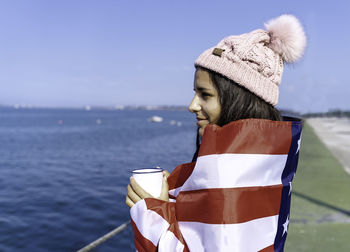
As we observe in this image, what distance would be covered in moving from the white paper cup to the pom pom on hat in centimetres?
97

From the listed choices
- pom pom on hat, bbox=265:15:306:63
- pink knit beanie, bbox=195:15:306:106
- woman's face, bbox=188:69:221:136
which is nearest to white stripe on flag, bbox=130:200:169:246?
woman's face, bbox=188:69:221:136

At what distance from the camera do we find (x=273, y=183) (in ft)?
4.68

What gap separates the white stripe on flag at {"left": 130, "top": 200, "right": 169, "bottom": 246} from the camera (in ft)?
4.80

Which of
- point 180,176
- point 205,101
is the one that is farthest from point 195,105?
point 180,176

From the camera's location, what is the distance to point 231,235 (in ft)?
4.19

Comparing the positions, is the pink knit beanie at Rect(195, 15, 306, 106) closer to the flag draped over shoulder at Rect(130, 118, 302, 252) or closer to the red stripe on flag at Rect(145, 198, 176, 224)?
the flag draped over shoulder at Rect(130, 118, 302, 252)

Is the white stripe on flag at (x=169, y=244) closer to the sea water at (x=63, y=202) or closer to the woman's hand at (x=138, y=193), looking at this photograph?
the woman's hand at (x=138, y=193)

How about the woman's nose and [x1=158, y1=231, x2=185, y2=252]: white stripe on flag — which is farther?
the woman's nose

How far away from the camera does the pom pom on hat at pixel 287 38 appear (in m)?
1.70

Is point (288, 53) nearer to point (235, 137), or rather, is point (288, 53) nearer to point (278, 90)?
point (278, 90)

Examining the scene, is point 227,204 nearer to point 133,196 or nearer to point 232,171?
point 232,171

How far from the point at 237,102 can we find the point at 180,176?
1.68ft

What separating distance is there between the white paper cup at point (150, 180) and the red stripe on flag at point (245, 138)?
0.40 meters

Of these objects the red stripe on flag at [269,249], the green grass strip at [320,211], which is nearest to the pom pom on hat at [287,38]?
the red stripe on flag at [269,249]
